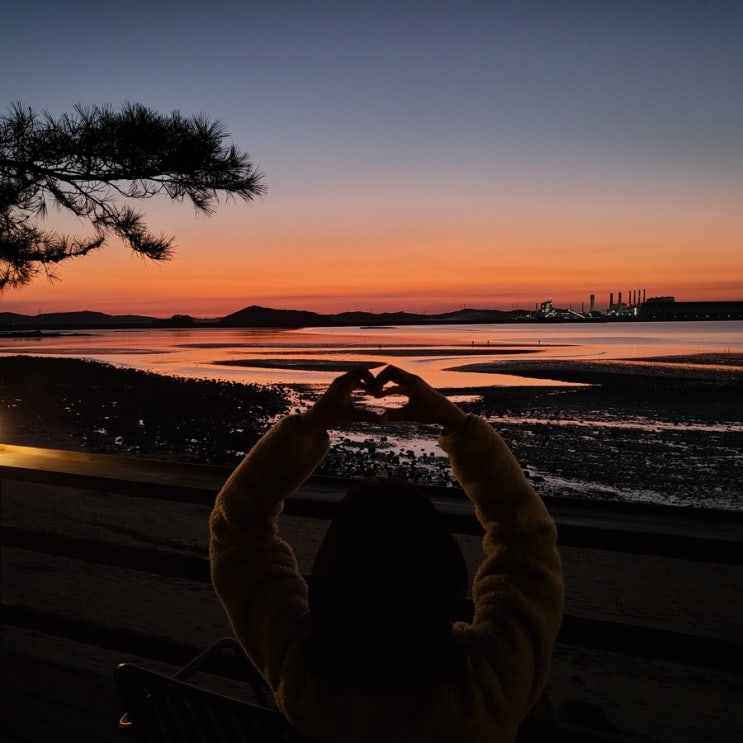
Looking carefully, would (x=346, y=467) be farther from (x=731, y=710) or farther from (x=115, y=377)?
(x=115, y=377)

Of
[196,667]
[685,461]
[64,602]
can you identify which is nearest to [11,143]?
[64,602]

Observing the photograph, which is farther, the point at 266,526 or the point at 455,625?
the point at 266,526

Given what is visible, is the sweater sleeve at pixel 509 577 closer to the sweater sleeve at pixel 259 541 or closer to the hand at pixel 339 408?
the hand at pixel 339 408

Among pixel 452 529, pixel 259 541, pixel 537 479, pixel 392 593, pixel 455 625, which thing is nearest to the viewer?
pixel 392 593

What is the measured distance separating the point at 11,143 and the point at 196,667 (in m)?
4.98

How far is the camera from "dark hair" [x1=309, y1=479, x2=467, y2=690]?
89 cm

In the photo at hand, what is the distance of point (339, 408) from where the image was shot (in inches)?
42.8

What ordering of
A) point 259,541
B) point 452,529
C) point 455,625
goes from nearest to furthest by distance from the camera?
1. point 455,625
2. point 259,541
3. point 452,529

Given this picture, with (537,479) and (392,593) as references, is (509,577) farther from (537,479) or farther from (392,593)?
(537,479)

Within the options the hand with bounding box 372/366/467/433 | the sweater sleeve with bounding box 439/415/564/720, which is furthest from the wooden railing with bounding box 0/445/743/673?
the hand with bounding box 372/366/467/433

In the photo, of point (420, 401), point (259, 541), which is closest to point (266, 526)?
point (259, 541)

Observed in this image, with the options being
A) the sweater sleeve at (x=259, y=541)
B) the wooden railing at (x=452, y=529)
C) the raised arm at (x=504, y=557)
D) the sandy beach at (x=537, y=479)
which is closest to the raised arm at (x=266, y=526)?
the sweater sleeve at (x=259, y=541)

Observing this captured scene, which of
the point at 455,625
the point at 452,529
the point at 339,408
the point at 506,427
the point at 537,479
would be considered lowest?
the point at 537,479

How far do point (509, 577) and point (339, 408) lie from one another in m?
0.40
